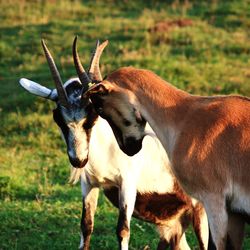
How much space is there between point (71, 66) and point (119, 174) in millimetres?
8926

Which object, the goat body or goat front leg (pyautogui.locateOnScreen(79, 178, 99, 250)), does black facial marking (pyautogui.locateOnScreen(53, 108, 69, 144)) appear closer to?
the goat body

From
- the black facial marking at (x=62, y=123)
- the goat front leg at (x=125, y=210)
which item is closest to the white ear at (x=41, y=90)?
the black facial marking at (x=62, y=123)

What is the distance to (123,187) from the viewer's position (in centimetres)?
847

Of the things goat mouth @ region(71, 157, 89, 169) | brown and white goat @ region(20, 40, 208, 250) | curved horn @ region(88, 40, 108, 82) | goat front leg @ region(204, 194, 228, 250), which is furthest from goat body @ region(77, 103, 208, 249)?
goat front leg @ region(204, 194, 228, 250)

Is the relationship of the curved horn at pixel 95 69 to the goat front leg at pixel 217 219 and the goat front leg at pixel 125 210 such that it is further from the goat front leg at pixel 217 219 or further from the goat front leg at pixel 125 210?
the goat front leg at pixel 217 219

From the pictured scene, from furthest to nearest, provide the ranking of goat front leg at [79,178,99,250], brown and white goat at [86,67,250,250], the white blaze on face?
goat front leg at [79,178,99,250], the white blaze on face, brown and white goat at [86,67,250,250]

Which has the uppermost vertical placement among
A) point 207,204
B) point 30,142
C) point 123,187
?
point 207,204

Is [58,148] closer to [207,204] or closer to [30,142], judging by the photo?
[30,142]

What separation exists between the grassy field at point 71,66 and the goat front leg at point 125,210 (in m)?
0.61

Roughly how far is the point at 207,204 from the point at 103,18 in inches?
581

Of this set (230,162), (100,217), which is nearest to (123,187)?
(100,217)

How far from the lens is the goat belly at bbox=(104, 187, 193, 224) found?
879 centimetres

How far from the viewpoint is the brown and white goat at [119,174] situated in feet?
26.4

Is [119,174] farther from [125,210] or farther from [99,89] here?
[99,89]
